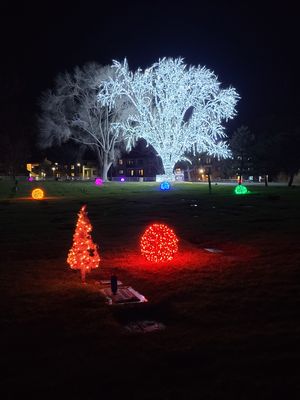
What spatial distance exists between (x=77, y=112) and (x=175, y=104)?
19132 mm

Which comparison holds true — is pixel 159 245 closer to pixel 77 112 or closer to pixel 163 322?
pixel 163 322

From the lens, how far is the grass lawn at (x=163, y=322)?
438 centimetres

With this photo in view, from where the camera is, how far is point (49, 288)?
7844 millimetres

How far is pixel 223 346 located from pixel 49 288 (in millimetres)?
3653

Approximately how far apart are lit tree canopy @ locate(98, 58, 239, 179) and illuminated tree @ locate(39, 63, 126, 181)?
396 inches

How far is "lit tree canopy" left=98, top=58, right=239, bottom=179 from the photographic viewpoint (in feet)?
158

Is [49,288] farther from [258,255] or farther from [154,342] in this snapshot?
[258,255]

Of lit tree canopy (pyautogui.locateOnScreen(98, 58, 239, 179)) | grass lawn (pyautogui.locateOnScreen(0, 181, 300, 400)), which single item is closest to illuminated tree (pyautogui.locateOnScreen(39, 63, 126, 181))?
lit tree canopy (pyautogui.locateOnScreen(98, 58, 239, 179))

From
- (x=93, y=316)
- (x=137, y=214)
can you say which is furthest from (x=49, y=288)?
(x=137, y=214)

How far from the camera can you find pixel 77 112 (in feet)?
208

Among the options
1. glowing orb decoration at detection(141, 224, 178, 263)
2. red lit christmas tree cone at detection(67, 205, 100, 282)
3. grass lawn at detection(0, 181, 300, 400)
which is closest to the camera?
Answer: grass lawn at detection(0, 181, 300, 400)

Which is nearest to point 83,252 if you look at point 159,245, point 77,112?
point 159,245

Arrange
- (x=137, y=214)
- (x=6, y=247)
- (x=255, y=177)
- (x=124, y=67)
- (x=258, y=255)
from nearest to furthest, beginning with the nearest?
(x=258, y=255) < (x=6, y=247) < (x=137, y=214) < (x=124, y=67) < (x=255, y=177)

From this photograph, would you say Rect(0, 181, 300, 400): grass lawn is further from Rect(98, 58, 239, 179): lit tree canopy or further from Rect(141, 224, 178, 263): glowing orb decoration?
Rect(98, 58, 239, 179): lit tree canopy
